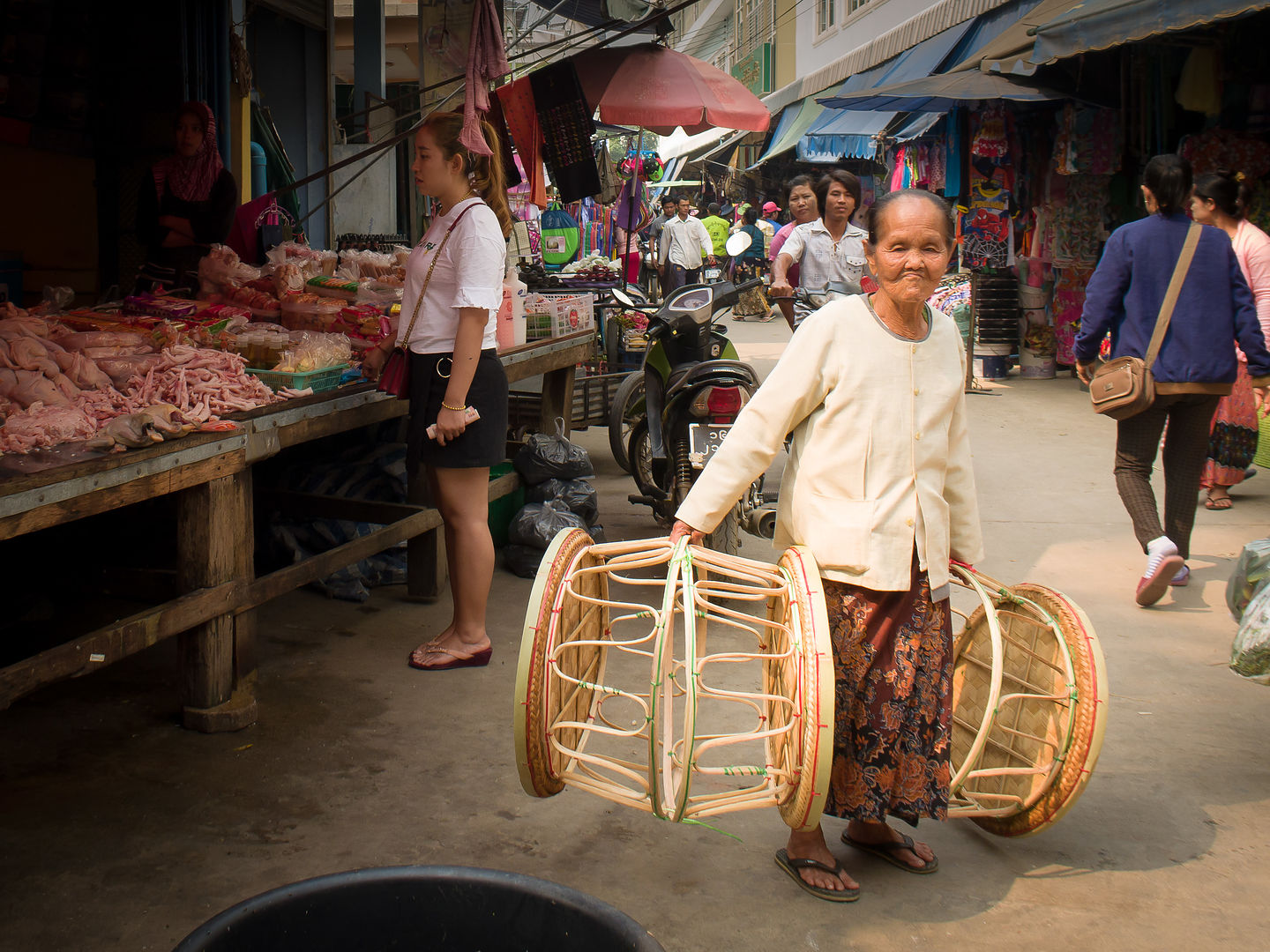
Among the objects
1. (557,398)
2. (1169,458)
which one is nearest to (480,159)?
(557,398)

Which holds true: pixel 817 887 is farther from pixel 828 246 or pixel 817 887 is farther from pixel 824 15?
pixel 824 15

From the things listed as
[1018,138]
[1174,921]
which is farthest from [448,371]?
[1018,138]

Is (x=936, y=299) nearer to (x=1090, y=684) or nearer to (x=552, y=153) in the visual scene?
(x=552, y=153)

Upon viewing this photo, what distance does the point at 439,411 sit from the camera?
13.0ft

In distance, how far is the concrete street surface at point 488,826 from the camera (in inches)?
104

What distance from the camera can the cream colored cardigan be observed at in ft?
8.55

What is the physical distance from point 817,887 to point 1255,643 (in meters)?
1.39

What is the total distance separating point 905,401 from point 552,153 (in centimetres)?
434

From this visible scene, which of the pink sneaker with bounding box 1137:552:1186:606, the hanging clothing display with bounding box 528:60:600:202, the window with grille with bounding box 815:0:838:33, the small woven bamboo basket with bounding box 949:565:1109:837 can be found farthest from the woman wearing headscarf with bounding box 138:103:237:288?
the window with grille with bounding box 815:0:838:33

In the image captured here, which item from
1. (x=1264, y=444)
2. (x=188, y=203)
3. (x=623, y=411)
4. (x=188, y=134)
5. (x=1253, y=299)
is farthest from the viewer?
(x=1264, y=444)

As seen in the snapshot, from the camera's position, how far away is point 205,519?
353 centimetres

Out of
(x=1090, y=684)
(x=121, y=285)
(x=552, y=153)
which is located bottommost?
(x=1090, y=684)

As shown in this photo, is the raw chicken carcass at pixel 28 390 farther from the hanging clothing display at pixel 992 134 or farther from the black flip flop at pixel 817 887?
the hanging clothing display at pixel 992 134

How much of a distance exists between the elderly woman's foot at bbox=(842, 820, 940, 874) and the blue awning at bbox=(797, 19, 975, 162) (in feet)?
37.0
